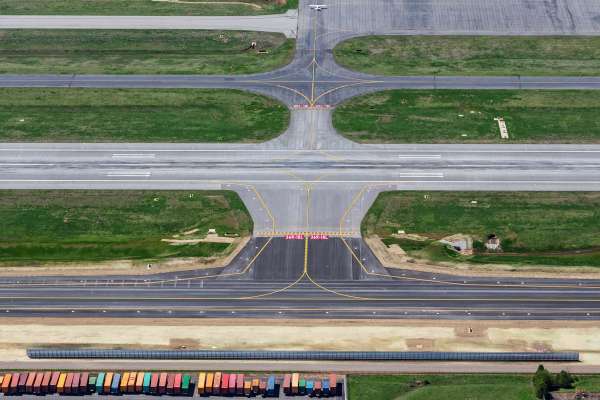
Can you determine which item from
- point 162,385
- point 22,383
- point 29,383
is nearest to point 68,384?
point 29,383

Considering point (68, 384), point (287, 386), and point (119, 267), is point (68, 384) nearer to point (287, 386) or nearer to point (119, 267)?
point (119, 267)

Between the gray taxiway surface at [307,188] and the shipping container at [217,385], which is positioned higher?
the gray taxiway surface at [307,188]

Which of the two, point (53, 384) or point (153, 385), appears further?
point (53, 384)

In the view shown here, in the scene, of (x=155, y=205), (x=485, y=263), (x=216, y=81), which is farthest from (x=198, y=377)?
(x=216, y=81)

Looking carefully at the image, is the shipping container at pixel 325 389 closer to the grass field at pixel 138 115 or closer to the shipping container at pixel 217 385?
the shipping container at pixel 217 385

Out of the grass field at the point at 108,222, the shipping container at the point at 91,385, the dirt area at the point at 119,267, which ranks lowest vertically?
the shipping container at the point at 91,385

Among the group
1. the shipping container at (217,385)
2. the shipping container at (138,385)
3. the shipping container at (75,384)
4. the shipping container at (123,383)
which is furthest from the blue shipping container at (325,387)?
the shipping container at (75,384)
